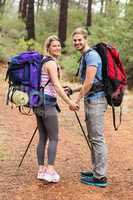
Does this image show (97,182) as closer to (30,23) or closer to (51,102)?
(51,102)

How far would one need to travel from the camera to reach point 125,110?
12516 millimetres

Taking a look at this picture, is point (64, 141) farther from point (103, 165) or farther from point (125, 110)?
point (125, 110)

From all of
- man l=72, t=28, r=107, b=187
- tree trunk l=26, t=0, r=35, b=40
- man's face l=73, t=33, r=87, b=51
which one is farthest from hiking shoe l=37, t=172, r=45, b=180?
tree trunk l=26, t=0, r=35, b=40

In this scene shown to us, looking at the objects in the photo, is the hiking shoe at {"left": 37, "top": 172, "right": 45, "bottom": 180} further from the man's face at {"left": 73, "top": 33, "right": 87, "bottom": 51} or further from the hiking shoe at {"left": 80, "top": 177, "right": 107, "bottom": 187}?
the man's face at {"left": 73, "top": 33, "right": 87, "bottom": 51}

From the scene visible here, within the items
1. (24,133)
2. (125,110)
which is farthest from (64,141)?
(125,110)

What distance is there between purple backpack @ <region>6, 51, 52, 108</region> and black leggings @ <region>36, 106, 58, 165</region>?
0.19 metres

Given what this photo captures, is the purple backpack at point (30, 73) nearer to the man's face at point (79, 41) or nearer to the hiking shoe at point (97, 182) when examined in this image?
the man's face at point (79, 41)

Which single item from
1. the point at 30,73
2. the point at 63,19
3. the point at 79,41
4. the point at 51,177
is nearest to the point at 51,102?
the point at 30,73

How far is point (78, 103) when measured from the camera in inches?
244

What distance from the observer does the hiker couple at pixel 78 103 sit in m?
6.05

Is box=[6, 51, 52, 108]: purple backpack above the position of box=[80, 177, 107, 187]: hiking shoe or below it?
above

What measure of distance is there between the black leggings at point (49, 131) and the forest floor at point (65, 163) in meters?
0.37

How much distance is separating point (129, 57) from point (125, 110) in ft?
8.76

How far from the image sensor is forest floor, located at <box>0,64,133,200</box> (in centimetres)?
621
